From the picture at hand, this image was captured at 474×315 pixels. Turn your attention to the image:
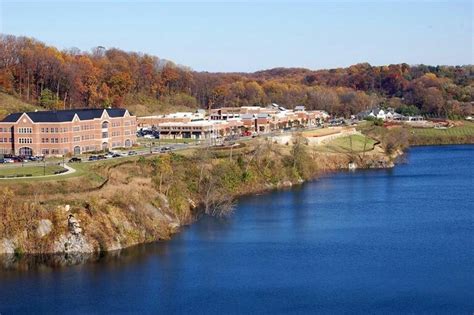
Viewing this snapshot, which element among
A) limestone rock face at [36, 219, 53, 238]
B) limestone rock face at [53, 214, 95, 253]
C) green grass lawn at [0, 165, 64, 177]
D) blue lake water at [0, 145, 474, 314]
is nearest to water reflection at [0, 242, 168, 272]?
blue lake water at [0, 145, 474, 314]

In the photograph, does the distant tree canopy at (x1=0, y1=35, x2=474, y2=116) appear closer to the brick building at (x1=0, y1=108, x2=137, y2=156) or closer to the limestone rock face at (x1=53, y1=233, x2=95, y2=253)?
the brick building at (x1=0, y1=108, x2=137, y2=156)

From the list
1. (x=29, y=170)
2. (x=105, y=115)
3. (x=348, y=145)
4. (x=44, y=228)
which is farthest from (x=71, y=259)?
(x=348, y=145)

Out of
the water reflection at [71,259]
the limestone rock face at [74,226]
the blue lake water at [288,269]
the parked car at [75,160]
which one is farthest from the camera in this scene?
the parked car at [75,160]

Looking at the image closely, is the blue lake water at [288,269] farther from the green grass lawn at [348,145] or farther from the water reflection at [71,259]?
the green grass lawn at [348,145]

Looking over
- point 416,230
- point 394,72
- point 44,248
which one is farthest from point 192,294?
point 394,72

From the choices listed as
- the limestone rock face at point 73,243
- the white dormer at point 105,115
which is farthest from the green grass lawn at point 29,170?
the white dormer at point 105,115
